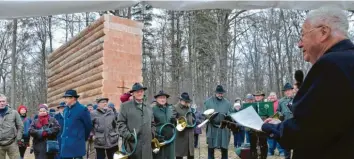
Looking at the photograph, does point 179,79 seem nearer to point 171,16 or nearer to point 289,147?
point 171,16

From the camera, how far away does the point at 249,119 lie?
8.91 ft

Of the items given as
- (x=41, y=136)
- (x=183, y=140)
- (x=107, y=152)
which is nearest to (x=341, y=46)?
(x=183, y=140)

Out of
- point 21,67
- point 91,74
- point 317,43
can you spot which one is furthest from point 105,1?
point 21,67

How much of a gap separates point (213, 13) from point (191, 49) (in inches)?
→ 178

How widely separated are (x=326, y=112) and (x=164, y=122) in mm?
6612

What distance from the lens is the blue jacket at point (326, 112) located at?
5.74ft

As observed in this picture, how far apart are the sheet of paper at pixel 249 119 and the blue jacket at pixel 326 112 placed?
590 mm

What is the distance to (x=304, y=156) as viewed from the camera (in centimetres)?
192

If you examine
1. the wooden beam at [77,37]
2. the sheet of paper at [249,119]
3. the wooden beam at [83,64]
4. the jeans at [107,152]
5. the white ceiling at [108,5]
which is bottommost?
the jeans at [107,152]

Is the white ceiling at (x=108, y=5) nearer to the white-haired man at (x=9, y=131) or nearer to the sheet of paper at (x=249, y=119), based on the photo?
the sheet of paper at (x=249, y=119)

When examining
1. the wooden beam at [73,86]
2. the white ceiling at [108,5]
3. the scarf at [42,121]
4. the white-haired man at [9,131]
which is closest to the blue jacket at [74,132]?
the scarf at [42,121]

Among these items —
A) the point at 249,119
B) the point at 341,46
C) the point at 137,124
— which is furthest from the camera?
the point at 137,124

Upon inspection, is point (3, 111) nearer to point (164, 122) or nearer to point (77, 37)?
point (164, 122)

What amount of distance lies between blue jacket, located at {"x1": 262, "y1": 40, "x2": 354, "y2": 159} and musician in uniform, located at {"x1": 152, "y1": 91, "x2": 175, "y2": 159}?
610 centimetres
